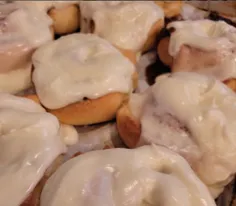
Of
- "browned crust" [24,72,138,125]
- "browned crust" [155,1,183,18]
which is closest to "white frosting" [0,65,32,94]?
"browned crust" [24,72,138,125]

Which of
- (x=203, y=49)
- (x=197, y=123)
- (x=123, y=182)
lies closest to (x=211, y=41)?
(x=203, y=49)

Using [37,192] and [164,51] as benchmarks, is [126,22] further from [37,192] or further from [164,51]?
[37,192]

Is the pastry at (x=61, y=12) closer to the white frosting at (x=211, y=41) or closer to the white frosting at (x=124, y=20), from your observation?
the white frosting at (x=124, y=20)

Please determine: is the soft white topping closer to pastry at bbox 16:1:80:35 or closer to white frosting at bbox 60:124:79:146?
pastry at bbox 16:1:80:35

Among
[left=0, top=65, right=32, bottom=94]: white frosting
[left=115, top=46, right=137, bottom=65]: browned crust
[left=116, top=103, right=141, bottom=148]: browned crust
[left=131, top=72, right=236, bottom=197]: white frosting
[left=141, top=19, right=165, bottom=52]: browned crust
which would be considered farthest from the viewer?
[left=141, top=19, right=165, bottom=52]: browned crust

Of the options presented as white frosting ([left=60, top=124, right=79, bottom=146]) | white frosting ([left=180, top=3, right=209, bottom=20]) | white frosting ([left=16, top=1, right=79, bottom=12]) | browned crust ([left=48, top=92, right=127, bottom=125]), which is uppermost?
white frosting ([left=16, top=1, right=79, bottom=12])

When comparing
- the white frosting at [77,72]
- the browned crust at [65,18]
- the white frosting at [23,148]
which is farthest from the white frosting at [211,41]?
the white frosting at [23,148]

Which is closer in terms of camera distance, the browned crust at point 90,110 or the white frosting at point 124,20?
the browned crust at point 90,110
